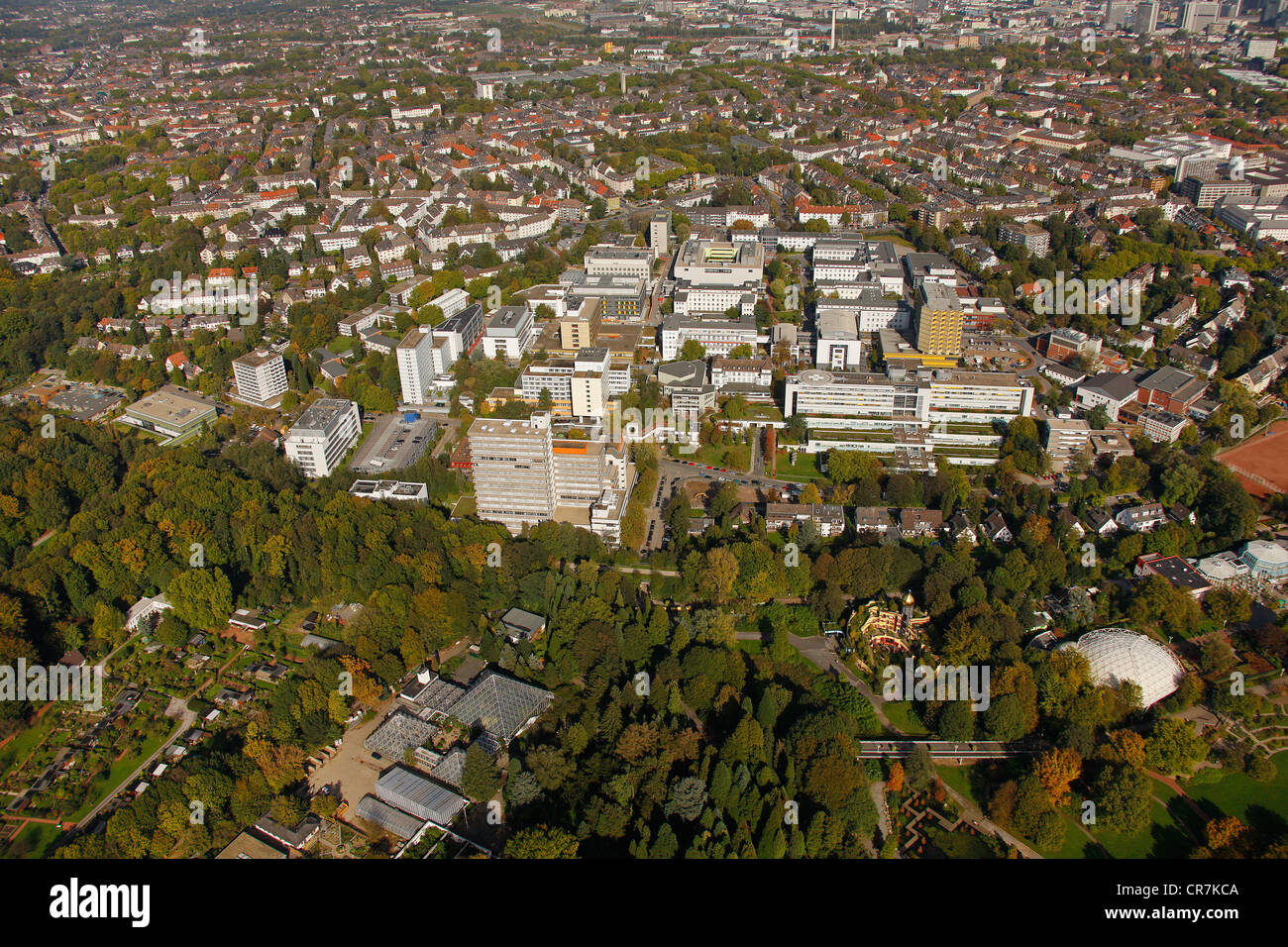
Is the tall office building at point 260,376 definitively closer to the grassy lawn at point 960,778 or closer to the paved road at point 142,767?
the paved road at point 142,767

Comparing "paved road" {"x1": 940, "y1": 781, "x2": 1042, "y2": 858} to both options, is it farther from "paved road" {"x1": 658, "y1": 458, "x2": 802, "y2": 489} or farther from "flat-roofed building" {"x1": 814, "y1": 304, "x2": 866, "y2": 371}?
"flat-roofed building" {"x1": 814, "y1": 304, "x2": 866, "y2": 371}


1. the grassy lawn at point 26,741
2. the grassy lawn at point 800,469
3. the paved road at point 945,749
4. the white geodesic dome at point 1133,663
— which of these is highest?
the grassy lawn at point 800,469

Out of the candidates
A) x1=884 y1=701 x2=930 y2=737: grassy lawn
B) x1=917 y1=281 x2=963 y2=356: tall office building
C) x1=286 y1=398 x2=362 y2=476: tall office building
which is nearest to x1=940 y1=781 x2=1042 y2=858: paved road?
x1=884 y1=701 x2=930 y2=737: grassy lawn

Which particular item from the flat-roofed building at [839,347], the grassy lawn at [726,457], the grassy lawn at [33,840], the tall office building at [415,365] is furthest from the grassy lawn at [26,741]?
the flat-roofed building at [839,347]

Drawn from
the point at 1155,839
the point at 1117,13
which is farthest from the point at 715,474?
the point at 1117,13

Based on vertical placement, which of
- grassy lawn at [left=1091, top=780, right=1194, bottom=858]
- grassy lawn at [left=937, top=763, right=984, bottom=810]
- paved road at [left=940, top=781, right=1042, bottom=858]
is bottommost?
grassy lawn at [left=1091, top=780, right=1194, bottom=858]
